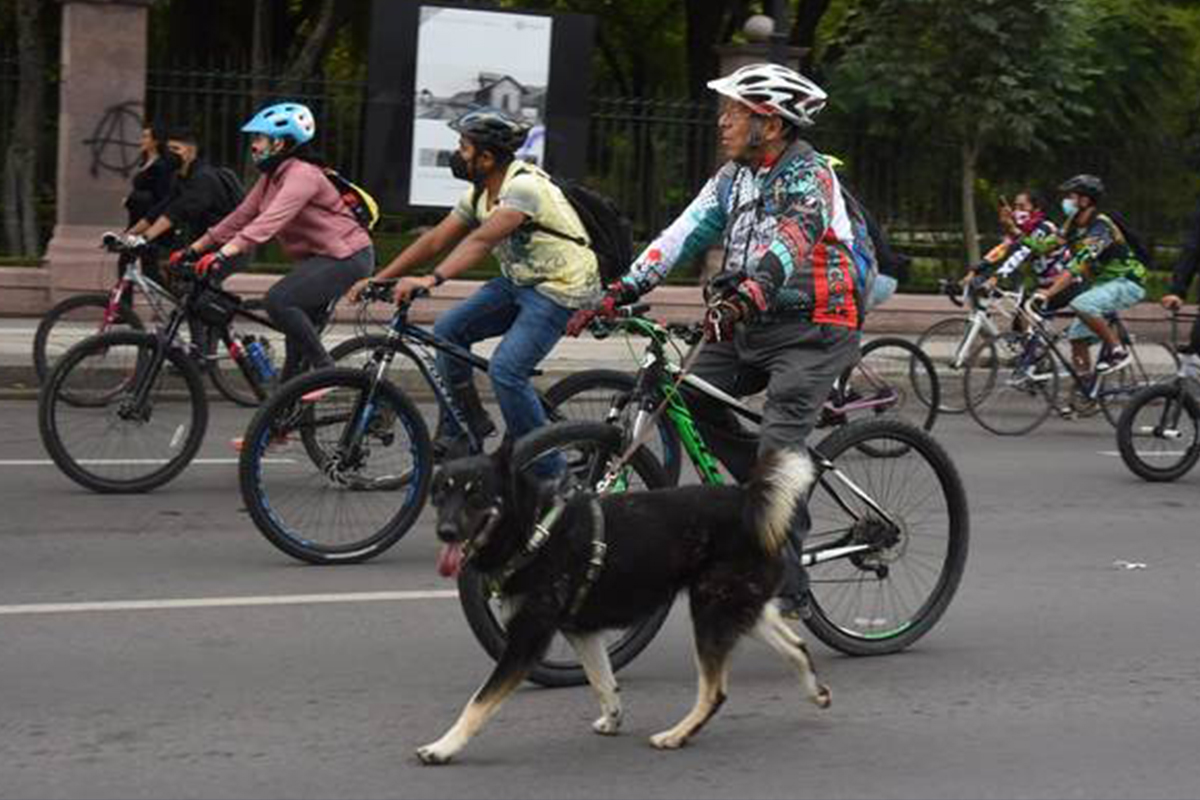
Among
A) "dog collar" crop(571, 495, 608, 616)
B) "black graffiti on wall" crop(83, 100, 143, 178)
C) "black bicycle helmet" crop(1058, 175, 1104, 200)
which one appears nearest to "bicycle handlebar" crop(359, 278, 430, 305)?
"dog collar" crop(571, 495, 608, 616)

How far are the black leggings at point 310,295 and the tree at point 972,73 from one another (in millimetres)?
10850

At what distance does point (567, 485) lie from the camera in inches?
214

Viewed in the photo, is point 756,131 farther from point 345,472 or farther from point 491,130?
point 345,472

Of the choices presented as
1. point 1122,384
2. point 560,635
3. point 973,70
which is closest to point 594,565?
point 560,635

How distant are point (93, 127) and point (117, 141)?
23cm

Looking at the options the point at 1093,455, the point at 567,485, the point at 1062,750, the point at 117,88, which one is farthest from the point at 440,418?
the point at 117,88

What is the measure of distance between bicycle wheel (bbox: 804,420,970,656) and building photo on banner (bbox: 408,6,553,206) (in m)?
11.5

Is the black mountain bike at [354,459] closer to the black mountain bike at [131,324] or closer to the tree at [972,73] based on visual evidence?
the black mountain bike at [131,324]

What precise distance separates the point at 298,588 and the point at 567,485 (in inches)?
86.5

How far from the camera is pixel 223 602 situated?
707 cm

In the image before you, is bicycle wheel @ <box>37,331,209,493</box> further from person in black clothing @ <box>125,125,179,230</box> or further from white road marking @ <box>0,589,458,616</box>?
person in black clothing @ <box>125,125,179,230</box>

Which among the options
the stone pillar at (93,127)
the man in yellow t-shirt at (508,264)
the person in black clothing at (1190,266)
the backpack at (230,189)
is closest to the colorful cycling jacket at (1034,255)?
the person in black clothing at (1190,266)

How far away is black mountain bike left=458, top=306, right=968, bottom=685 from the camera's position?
5.91 m

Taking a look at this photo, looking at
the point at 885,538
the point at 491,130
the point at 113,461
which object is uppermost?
the point at 491,130
